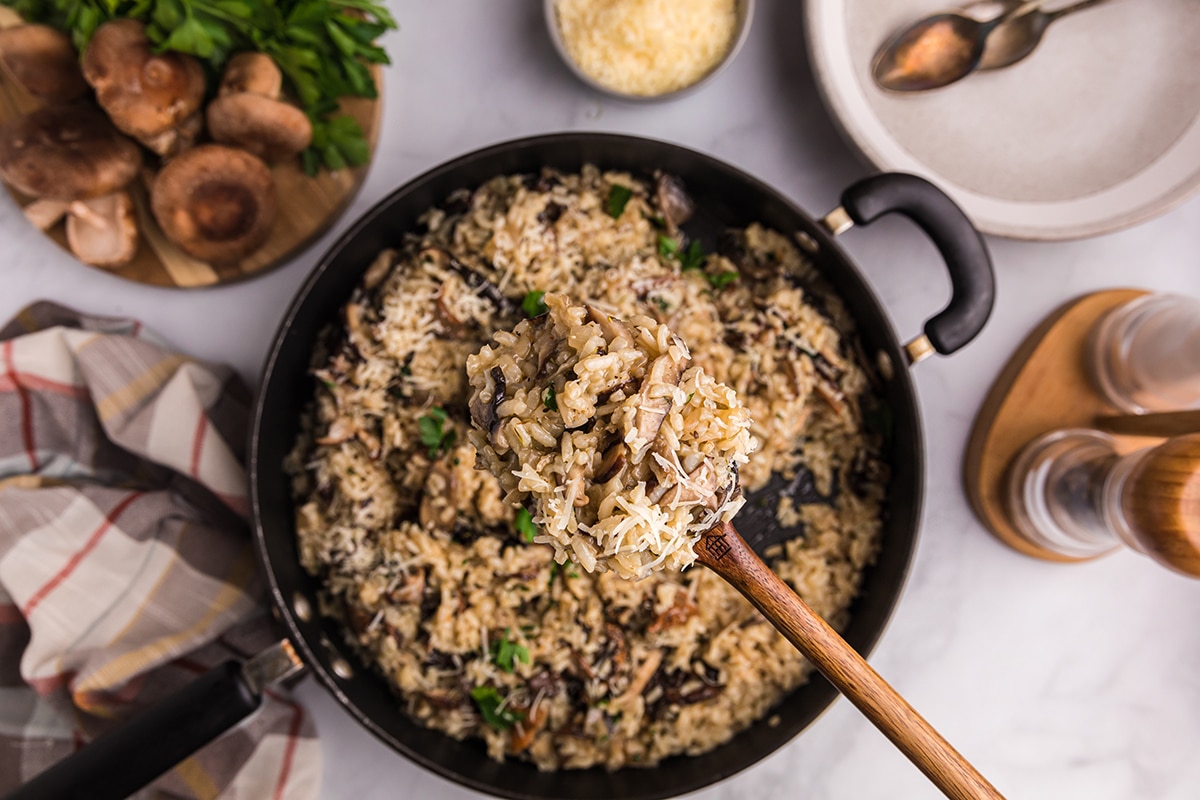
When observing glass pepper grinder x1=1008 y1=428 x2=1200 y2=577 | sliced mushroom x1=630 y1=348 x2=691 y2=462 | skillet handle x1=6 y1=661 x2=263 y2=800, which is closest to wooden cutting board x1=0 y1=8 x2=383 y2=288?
skillet handle x1=6 y1=661 x2=263 y2=800

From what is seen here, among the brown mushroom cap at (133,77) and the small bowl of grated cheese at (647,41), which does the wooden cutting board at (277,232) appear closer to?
the brown mushroom cap at (133,77)

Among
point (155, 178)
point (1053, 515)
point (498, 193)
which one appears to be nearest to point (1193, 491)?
point (1053, 515)

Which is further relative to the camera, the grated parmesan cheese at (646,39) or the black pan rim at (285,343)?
the grated parmesan cheese at (646,39)

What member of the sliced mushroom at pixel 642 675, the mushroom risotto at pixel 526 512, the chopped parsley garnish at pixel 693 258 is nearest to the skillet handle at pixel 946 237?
the mushroom risotto at pixel 526 512

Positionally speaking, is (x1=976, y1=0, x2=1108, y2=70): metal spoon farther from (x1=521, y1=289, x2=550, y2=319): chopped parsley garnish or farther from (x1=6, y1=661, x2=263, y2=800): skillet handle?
(x1=6, y1=661, x2=263, y2=800): skillet handle

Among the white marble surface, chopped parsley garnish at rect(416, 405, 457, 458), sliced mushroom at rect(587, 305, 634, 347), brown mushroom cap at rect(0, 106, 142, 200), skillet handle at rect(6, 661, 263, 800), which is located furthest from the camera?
the white marble surface

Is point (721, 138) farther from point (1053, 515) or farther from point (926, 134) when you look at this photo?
point (1053, 515)
